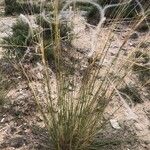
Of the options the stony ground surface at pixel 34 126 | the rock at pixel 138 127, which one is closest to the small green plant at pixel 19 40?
the stony ground surface at pixel 34 126

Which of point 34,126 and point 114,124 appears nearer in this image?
point 34,126

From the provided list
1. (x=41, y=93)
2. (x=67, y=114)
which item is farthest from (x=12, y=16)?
(x=67, y=114)

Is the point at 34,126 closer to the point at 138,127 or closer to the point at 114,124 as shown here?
the point at 114,124

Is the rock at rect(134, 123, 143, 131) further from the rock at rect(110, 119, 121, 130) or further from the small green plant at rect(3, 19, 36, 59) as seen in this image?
the small green plant at rect(3, 19, 36, 59)

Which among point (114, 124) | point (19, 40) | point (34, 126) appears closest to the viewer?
point (34, 126)

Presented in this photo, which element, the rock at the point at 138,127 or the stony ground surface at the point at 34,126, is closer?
the stony ground surface at the point at 34,126

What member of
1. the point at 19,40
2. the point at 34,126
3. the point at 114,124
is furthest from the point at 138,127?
the point at 19,40

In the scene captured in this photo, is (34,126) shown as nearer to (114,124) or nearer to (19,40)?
(114,124)

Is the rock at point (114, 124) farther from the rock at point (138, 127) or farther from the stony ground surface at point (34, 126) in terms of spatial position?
the rock at point (138, 127)

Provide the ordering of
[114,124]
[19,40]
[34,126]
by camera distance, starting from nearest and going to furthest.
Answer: [34,126], [114,124], [19,40]

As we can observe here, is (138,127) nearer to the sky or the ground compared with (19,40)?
nearer to the ground

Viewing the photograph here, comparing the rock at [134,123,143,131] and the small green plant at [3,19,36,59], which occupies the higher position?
the small green plant at [3,19,36,59]

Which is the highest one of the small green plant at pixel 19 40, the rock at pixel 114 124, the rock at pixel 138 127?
the small green plant at pixel 19 40

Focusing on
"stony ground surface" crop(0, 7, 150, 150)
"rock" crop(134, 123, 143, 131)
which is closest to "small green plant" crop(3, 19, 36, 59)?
"stony ground surface" crop(0, 7, 150, 150)
